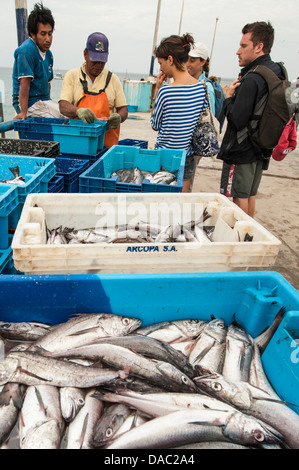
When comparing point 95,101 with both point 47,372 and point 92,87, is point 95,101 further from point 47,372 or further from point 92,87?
point 47,372

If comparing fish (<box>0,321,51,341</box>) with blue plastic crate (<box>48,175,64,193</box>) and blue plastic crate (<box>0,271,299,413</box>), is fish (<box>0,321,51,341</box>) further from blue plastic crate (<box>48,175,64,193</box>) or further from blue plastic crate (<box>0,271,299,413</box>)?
blue plastic crate (<box>48,175,64,193</box>)

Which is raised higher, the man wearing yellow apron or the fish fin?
the man wearing yellow apron

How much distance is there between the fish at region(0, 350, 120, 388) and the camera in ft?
4.82

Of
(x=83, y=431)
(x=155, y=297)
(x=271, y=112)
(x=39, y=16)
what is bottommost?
→ (x=83, y=431)

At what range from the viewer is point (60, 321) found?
1812 mm

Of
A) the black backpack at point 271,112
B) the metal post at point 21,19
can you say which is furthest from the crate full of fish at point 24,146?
the metal post at point 21,19

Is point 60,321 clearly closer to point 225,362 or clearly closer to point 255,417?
point 225,362

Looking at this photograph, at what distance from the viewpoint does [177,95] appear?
11.3 ft

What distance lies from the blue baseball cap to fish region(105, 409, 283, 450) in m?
3.92

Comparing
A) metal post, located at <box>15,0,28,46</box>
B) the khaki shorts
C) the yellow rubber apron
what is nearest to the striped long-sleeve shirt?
the khaki shorts

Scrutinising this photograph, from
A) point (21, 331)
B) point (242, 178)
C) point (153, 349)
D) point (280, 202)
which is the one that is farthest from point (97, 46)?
point (280, 202)

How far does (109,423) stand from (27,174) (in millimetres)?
1819

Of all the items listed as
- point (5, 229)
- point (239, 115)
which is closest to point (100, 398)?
point (5, 229)

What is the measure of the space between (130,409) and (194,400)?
310 mm
